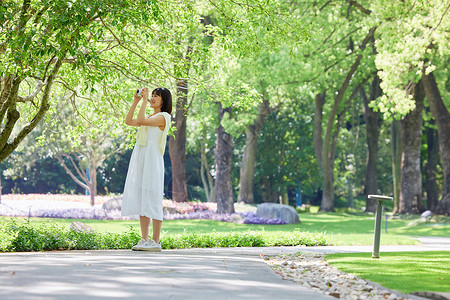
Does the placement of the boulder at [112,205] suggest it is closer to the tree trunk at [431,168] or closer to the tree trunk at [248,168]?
the tree trunk at [248,168]

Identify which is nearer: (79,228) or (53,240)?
(53,240)

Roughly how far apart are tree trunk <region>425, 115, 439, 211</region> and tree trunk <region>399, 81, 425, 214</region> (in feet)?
17.5

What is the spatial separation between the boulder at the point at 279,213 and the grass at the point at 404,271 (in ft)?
44.6

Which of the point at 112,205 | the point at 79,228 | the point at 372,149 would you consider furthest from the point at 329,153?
the point at 79,228

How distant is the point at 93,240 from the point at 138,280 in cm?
514

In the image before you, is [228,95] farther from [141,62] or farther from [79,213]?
[79,213]

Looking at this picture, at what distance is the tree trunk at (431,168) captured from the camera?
35531 millimetres

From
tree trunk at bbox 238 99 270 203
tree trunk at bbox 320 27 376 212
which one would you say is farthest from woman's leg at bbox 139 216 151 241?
tree trunk at bbox 238 99 270 203

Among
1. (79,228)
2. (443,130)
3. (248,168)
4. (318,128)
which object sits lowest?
(79,228)

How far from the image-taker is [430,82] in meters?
26.8

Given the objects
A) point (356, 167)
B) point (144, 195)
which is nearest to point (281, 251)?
point (144, 195)

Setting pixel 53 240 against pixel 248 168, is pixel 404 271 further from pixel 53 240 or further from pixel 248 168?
pixel 248 168

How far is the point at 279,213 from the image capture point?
23.4 m

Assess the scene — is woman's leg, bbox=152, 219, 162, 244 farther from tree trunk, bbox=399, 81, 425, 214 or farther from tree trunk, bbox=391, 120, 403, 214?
tree trunk, bbox=391, 120, 403, 214
